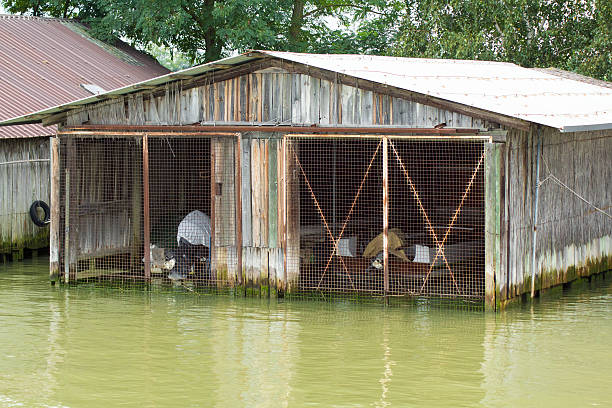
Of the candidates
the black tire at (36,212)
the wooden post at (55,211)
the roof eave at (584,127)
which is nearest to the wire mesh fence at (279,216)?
the wooden post at (55,211)

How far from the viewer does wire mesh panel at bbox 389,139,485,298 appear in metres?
16.9

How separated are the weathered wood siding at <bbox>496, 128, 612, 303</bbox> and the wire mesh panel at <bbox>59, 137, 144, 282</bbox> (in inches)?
273

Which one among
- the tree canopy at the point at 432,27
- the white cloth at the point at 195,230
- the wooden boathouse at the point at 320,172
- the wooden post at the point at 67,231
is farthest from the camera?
the tree canopy at the point at 432,27

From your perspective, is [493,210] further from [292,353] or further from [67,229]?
[67,229]

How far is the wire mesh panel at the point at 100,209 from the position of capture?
18328 mm

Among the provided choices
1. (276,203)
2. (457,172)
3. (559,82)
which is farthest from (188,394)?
(559,82)

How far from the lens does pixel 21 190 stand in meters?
22.7

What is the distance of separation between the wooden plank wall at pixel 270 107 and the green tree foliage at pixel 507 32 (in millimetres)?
17986

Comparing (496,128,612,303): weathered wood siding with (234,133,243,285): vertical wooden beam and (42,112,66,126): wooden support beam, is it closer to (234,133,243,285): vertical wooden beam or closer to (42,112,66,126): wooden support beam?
(234,133,243,285): vertical wooden beam

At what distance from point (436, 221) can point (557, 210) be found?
15.8ft

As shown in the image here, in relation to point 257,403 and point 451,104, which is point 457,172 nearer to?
point 451,104

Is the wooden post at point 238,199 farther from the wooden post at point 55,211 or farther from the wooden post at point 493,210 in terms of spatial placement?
the wooden post at point 493,210

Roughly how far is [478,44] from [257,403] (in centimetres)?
2520

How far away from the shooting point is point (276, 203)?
55.5 feet
